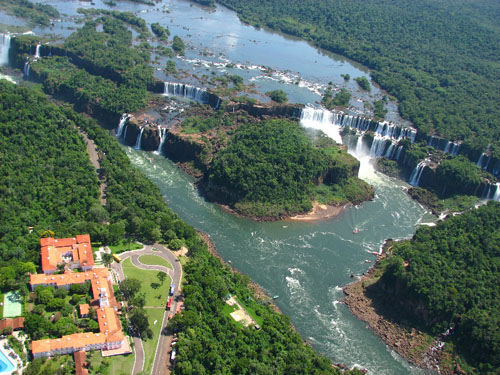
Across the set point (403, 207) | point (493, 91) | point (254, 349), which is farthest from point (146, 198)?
point (493, 91)

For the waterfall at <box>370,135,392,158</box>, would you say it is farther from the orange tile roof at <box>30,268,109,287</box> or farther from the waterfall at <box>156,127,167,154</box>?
the orange tile roof at <box>30,268,109,287</box>

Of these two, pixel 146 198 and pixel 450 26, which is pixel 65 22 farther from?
pixel 450 26

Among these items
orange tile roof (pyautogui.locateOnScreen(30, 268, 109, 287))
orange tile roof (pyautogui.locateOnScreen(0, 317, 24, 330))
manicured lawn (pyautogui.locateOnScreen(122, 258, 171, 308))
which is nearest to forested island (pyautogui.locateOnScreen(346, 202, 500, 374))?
manicured lawn (pyautogui.locateOnScreen(122, 258, 171, 308))

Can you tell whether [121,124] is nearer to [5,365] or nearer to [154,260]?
[154,260]

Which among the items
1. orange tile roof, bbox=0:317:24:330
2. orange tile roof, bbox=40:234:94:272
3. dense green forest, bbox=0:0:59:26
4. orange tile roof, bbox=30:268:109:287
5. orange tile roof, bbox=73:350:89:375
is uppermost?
dense green forest, bbox=0:0:59:26

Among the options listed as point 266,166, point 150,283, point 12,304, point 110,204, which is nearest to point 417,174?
point 266,166

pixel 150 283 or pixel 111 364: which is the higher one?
pixel 150 283
